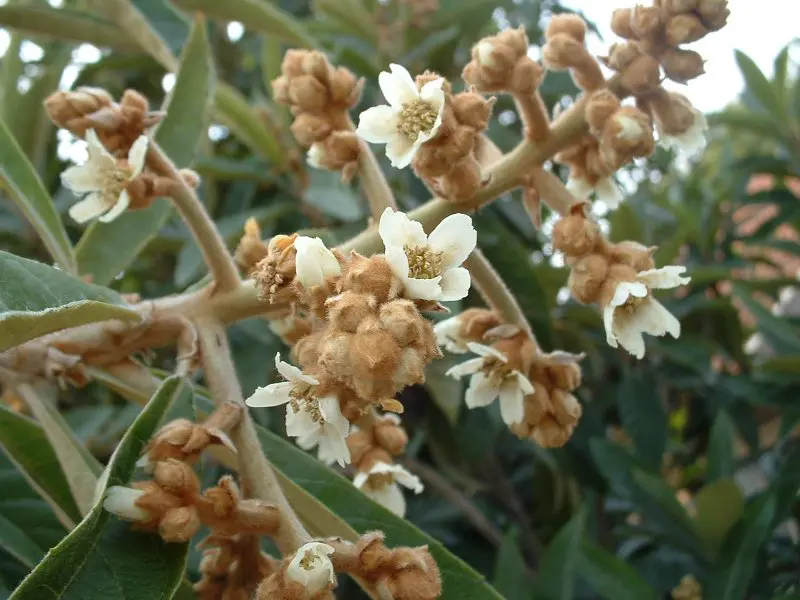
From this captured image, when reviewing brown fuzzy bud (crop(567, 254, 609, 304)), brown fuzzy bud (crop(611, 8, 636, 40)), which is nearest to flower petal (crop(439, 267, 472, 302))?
brown fuzzy bud (crop(567, 254, 609, 304))

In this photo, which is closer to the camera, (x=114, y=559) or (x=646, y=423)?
(x=114, y=559)

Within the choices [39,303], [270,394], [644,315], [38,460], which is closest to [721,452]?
[644,315]

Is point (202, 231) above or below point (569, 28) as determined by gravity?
below

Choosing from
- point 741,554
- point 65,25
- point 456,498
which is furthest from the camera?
point 456,498

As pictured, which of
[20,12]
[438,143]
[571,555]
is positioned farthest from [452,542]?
[20,12]

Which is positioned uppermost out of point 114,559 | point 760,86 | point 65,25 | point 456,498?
point 65,25

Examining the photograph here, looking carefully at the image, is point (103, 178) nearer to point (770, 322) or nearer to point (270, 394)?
point (270, 394)

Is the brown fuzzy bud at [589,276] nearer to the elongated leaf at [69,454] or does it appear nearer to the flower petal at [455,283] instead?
the flower petal at [455,283]

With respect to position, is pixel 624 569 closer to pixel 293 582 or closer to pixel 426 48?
pixel 293 582

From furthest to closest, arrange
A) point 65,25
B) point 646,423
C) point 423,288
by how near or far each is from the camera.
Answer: point 646,423
point 65,25
point 423,288
